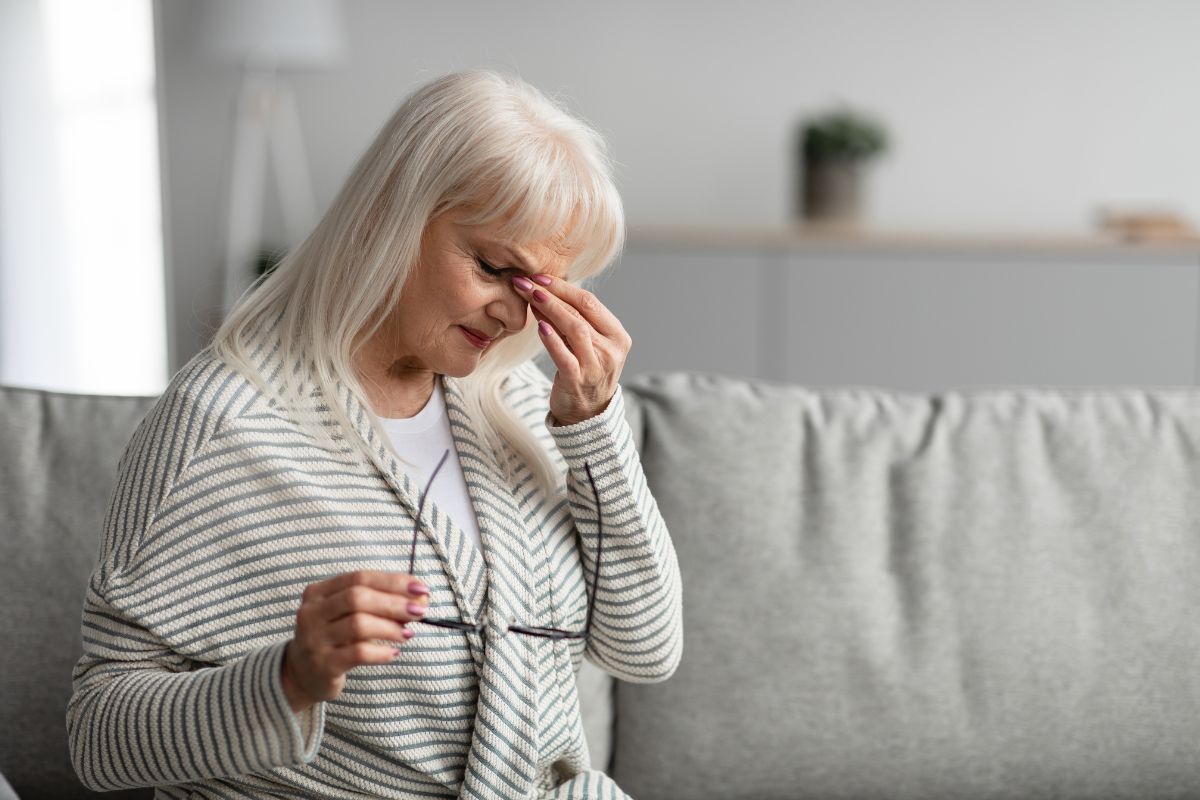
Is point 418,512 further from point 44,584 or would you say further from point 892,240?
point 892,240

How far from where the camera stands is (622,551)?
1222mm

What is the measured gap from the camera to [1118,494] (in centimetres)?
148

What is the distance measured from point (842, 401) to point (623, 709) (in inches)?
18.5

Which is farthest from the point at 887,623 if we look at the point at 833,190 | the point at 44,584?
the point at 833,190

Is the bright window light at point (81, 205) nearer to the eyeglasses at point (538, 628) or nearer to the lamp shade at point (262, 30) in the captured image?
the lamp shade at point (262, 30)

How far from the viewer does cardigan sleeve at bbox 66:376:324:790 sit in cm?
100

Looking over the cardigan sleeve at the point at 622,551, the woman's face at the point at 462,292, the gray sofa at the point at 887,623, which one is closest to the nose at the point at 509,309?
the woman's face at the point at 462,292

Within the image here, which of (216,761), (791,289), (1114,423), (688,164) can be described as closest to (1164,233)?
(791,289)

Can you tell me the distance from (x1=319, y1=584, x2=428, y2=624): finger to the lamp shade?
109 inches

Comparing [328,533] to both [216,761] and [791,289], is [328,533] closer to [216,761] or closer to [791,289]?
[216,761]

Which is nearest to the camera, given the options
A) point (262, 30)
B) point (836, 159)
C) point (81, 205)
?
point (81, 205)

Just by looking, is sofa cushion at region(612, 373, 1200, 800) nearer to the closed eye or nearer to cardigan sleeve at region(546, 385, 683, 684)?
cardigan sleeve at region(546, 385, 683, 684)

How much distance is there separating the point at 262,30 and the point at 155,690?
8.82 feet

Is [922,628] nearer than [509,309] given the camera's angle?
No
